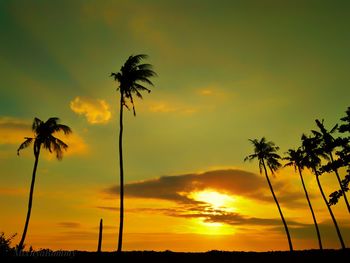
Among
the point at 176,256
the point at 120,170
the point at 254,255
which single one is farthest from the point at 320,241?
the point at 120,170

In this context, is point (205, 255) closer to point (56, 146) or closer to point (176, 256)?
point (176, 256)

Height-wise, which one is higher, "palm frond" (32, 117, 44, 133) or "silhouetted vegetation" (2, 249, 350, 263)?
"palm frond" (32, 117, 44, 133)

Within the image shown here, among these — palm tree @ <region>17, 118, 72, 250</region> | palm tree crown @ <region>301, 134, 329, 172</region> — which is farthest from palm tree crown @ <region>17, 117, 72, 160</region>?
palm tree crown @ <region>301, 134, 329, 172</region>

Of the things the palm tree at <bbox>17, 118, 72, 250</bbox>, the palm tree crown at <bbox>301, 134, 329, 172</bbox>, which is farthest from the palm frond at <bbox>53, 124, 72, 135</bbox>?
the palm tree crown at <bbox>301, 134, 329, 172</bbox>

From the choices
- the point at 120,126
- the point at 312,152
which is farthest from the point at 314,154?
the point at 120,126

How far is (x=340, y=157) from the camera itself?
35.6 meters

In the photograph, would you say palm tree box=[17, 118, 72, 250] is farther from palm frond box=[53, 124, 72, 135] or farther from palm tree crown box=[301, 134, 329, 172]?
palm tree crown box=[301, 134, 329, 172]

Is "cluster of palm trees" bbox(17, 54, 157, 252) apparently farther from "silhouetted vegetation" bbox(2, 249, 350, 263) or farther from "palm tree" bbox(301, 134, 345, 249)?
"palm tree" bbox(301, 134, 345, 249)

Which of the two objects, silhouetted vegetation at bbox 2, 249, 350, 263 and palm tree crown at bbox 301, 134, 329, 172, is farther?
palm tree crown at bbox 301, 134, 329, 172

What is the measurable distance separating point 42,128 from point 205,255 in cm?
2088

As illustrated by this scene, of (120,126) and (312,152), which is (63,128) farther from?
(312,152)

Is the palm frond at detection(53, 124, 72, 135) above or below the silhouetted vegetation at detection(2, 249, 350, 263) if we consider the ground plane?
above

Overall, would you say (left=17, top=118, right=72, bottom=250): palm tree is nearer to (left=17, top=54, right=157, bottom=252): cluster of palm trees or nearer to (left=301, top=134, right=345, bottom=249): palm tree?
(left=17, top=54, right=157, bottom=252): cluster of palm trees

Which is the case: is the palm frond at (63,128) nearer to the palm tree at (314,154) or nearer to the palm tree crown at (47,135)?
the palm tree crown at (47,135)
